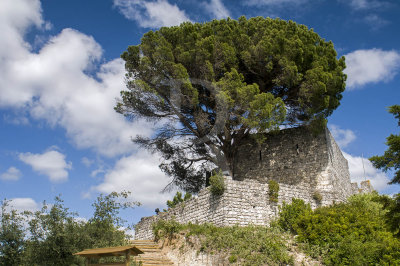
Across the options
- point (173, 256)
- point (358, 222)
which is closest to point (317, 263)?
point (358, 222)

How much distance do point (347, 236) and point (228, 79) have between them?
938cm

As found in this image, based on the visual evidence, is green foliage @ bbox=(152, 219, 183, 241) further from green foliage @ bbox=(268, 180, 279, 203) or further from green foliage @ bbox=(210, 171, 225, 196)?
green foliage @ bbox=(268, 180, 279, 203)

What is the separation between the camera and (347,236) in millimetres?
11555

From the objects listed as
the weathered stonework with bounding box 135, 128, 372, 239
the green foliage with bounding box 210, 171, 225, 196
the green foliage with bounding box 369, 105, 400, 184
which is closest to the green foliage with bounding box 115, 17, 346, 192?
the weathered stonework with bounding box 135, 128, 372, 239

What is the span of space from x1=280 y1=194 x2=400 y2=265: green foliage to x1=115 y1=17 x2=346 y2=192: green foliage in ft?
19.1

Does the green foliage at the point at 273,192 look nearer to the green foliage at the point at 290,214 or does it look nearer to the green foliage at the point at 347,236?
the green foliage at the point at 290,214

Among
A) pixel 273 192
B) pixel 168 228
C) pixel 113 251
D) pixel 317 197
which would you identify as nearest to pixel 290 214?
pixel 273 192

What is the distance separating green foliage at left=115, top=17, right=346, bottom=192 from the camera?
58.8 feet

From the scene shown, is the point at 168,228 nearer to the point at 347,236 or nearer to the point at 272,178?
the point at 347,236

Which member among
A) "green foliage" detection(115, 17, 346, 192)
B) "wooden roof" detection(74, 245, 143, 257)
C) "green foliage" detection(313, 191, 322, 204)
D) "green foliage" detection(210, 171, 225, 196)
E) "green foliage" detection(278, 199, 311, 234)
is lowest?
"wooden roof" detection(74, 245, 143, 257)

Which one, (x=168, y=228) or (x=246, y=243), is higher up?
(x=168, y=228)

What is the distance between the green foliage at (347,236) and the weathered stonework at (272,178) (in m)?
1.99

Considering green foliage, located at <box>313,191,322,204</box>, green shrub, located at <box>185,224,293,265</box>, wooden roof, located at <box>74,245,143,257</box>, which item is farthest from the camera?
green foliage, located at <box>313,191,322,204</box>

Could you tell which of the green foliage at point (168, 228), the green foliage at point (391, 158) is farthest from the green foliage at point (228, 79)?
the green foliage at point (391, 158)
